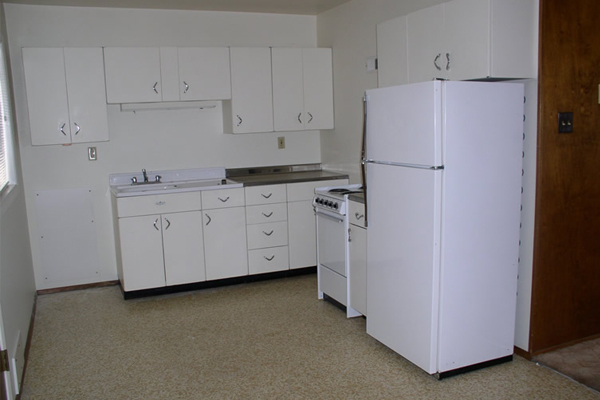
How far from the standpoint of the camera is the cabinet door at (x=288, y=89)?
4750 mm

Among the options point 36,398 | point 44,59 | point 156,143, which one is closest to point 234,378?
point 36,398

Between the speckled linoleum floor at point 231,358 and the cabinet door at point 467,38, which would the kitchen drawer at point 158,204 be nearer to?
the speckled linoleum floor at point 231,358

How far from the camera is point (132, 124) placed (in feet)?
15.3

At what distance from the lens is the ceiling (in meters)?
4.23

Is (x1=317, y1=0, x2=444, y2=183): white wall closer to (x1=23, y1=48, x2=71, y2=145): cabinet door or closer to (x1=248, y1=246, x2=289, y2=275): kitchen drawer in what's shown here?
(x1=248, y1=246, x2=289, y2=275): kitchen drawer

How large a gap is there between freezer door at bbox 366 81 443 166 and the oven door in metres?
0.75

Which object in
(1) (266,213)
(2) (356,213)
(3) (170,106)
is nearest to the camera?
(2) (356,213)

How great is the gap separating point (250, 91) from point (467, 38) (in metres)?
2.34

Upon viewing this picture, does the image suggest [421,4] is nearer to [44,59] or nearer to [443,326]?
[443,326]

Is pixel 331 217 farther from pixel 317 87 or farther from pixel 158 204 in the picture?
pixel 317 87

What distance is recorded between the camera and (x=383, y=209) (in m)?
3.03

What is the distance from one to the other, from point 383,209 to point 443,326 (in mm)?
736

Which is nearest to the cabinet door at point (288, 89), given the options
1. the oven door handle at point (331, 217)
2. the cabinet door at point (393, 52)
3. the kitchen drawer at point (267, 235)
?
the kitchen drawer at point (267, 235)

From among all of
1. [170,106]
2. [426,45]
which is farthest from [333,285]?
[170,106]
